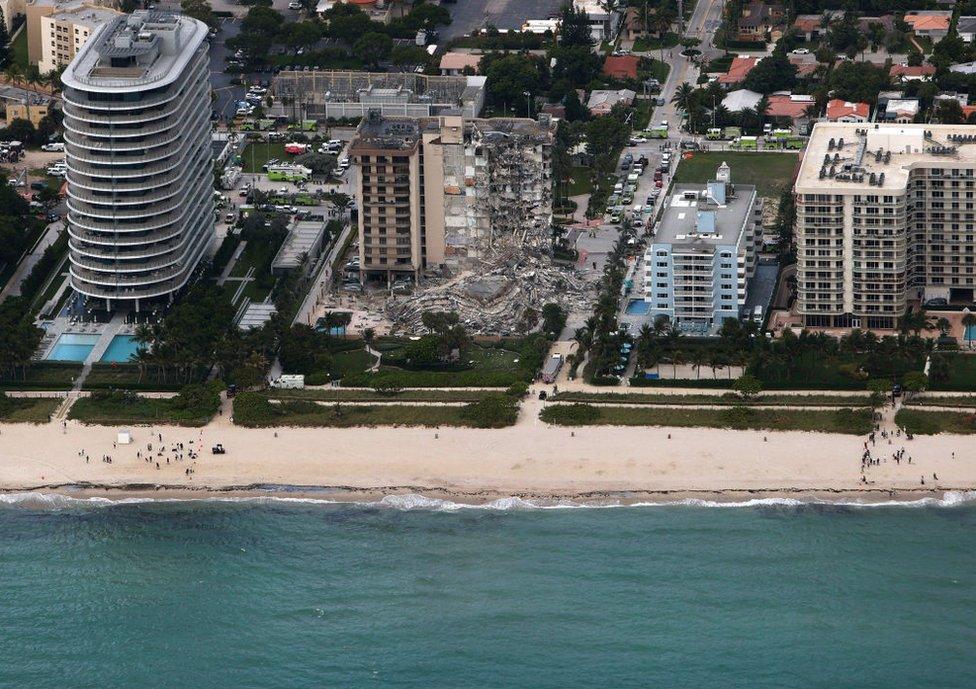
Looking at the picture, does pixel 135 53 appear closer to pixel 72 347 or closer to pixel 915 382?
pixel 72 347

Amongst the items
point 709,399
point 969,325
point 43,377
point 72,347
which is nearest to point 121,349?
point 72,347

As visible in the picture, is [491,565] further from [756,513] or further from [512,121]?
[512,121]

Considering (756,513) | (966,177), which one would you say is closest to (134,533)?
(756,513)

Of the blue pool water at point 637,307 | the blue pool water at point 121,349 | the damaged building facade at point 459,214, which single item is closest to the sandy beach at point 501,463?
the blue pool water at point 121,349

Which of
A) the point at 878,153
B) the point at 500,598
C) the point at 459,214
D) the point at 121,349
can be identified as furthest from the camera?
the point at 459,214

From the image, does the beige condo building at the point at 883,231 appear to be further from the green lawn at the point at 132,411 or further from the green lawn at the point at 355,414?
the green lawn at the point at 132,411
